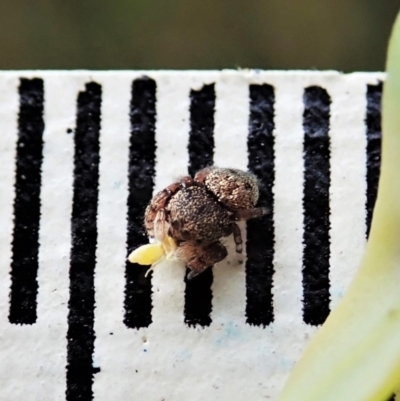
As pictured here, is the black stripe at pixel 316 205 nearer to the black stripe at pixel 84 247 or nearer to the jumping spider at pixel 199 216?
the jumping spider at pixel 199 216

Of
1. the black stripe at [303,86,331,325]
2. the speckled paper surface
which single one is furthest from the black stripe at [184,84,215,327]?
the black stripe at [303,86,331,325]

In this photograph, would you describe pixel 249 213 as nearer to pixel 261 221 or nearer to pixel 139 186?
pixel 261 221

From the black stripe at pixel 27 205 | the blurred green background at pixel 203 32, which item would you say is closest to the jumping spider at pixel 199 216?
the black stripe at pixel 27 205

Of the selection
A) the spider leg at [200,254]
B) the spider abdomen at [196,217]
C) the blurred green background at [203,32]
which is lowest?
the spider leg at [200,254]

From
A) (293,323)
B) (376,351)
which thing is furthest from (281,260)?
(376,351)

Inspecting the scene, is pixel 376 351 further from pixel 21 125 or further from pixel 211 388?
pixel 21 125
